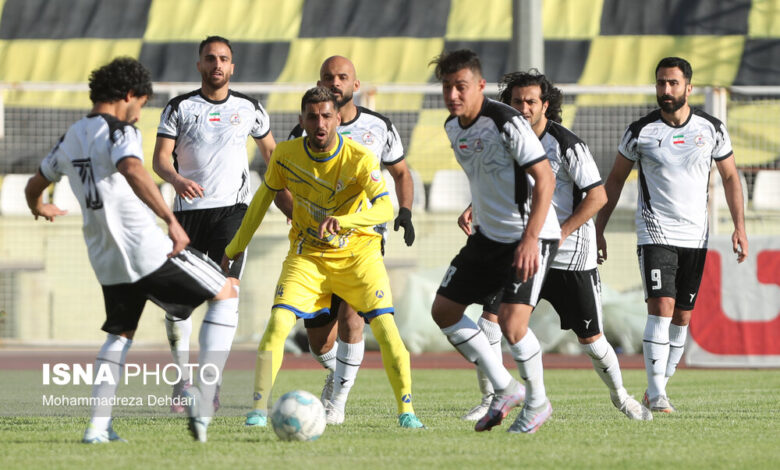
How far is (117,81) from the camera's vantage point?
5879mm

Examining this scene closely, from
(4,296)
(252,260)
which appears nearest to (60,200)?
(4,296)

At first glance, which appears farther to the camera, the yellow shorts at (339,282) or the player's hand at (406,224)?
the player's hand at (406,224)

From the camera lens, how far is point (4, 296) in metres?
14.0

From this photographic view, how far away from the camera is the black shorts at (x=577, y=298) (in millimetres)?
7352

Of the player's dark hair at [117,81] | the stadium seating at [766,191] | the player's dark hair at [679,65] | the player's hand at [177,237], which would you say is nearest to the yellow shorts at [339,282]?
the player's hand at [177,237]

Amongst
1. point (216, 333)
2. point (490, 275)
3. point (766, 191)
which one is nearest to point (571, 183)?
point (490, 275)

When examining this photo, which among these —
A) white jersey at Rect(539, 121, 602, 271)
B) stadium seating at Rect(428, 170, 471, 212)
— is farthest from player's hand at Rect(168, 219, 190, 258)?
stadium seating at Rect(428, 170, 471, 212)

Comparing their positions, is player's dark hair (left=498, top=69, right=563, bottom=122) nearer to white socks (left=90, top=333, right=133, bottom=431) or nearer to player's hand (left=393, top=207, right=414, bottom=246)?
player's hand (left=393, top=207, right=414, bottom=246)

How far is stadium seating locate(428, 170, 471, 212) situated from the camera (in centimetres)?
1382

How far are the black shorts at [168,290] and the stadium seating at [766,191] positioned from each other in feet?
28.3

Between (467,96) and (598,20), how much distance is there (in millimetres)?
14872

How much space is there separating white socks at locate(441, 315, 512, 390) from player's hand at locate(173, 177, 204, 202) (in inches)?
66.2

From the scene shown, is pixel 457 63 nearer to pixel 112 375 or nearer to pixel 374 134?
pixel 374 134

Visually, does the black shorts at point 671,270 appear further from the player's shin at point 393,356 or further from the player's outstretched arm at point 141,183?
the player's outstretched arm at point 141,183
